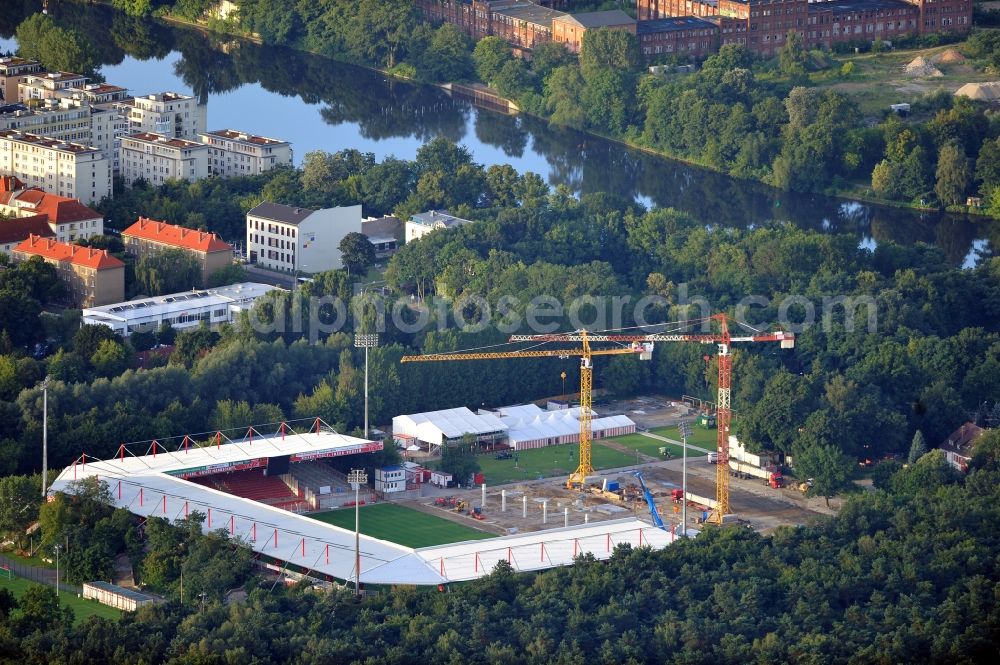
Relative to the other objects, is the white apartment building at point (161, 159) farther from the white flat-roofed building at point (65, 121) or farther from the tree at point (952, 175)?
the tree at point (952, 175)

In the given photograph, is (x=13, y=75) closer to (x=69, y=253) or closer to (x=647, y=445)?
(x=69, y=253)

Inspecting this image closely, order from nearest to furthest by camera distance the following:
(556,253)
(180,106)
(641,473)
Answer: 1. (641,473)
2. (556,253)
3. (180,106)

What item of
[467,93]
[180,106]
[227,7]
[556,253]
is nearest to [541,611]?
[556,253]

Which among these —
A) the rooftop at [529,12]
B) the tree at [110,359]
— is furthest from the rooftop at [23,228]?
the rooftop at [529,12]

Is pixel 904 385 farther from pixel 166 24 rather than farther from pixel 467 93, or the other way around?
pixel 166 24

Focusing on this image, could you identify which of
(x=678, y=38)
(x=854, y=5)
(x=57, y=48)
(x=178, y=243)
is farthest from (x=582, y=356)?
(x=854, y=5)

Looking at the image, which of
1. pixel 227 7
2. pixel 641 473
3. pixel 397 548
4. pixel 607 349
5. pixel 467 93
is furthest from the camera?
pixel 227 7

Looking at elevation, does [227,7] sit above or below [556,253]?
above
